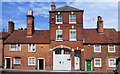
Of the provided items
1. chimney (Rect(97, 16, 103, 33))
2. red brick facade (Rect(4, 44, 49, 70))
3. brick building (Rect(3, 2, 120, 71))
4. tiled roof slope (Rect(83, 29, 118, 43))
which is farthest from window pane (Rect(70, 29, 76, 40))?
chimney (Rect(97, 16, 103, 33))

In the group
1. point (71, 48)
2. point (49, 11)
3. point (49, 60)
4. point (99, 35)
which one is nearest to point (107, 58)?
point (99, 35)

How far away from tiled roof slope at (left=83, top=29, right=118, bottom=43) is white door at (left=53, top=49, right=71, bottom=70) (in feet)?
16.0

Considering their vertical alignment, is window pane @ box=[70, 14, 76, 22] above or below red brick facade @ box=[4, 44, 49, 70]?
above

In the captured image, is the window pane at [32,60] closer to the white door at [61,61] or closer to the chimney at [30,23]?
the white door at [61,61]

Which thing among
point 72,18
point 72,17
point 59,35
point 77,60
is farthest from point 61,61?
point 72,17

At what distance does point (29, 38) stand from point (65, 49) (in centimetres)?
760

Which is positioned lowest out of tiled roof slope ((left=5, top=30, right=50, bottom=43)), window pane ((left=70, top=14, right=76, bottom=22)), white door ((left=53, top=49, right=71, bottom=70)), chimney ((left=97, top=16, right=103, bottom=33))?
white door ((left=53, top=49, right=71, bottom=70))

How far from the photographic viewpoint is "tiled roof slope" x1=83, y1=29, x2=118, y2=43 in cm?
2673

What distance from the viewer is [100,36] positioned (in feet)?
91.7

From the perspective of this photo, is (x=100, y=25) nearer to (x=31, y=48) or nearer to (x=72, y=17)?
(x=72, y=17)

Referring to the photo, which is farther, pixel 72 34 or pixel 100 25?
pixel 100 25

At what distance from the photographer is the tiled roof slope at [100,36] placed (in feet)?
87.7

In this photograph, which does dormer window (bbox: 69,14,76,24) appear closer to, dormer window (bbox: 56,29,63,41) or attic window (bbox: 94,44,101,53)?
dormer window (bbox: 56,29,63,41)

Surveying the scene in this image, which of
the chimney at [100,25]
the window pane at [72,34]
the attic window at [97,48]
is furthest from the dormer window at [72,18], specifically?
the attic window at [97,48]
